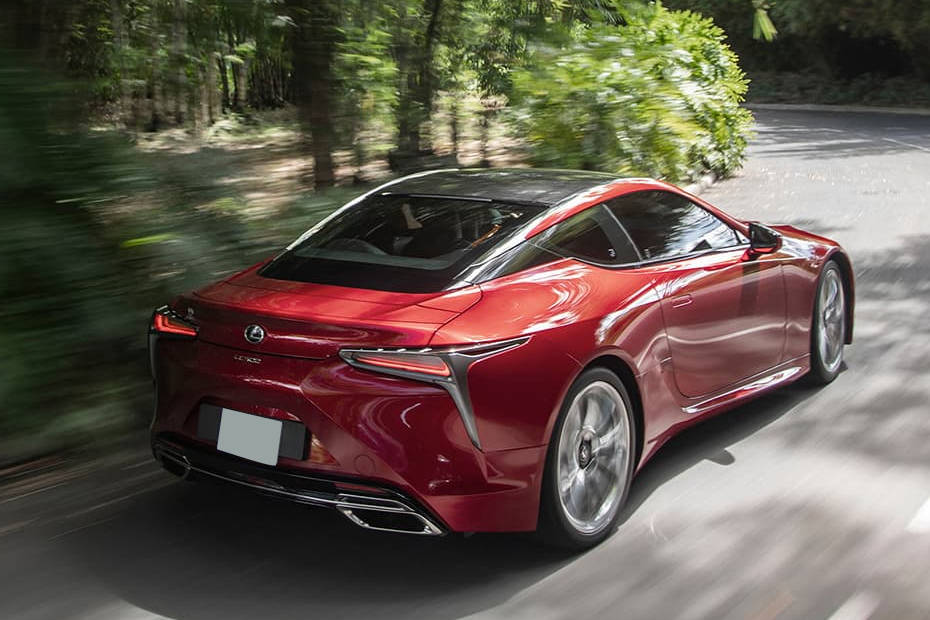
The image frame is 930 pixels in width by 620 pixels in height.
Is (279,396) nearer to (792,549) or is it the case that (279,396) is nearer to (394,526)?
(394,526)

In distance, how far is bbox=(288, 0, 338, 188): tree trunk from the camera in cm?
817

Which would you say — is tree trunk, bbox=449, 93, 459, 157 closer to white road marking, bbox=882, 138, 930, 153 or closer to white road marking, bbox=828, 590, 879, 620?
white road marking, bbox=828, 590, 879, 620

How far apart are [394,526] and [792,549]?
1506 millimetres

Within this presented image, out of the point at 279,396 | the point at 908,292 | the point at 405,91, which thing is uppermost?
the point at 405,91

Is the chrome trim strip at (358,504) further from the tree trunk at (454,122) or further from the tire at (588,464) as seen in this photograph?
the tree trunk at (454,122)

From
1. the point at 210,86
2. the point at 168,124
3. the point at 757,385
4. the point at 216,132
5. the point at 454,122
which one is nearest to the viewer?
the point at 757,385

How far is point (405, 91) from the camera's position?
9328 mm

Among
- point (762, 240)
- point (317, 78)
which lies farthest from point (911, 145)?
point (762, 240)

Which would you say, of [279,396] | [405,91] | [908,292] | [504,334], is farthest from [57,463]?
[908,292]

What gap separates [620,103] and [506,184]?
8074 millimetres

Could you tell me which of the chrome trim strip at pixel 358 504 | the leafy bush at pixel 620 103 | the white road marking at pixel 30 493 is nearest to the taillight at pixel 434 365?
the chrome trim strip at pixel 358 504

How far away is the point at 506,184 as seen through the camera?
5207 mm

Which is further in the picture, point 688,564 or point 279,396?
point 688,564

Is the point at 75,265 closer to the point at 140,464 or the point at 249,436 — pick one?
the point at 140,464
